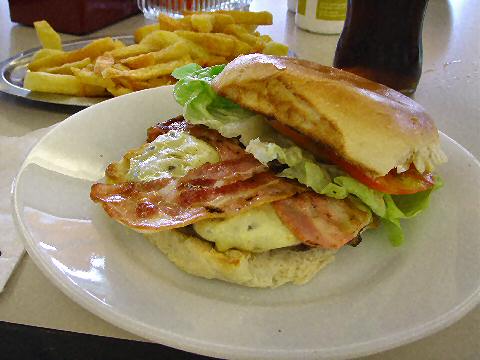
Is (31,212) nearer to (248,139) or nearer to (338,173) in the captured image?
(248,139)

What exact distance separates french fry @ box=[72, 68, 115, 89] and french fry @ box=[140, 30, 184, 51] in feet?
0.89

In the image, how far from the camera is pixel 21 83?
1.66m

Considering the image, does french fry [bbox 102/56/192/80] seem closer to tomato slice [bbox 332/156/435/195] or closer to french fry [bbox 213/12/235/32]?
french fry [bbox 213/12/235/32]

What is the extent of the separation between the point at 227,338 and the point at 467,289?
1.32ft

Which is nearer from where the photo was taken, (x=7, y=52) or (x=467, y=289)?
(x=467, y=289)

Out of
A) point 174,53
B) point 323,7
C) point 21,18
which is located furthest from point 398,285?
point 21,18

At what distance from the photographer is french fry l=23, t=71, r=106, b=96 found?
4.88 ft

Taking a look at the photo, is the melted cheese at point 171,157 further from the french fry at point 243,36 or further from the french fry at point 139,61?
the french fry at point 243,36

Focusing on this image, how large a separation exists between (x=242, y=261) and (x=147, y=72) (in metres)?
0.88

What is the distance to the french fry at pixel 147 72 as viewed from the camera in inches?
58.1

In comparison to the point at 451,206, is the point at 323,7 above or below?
above

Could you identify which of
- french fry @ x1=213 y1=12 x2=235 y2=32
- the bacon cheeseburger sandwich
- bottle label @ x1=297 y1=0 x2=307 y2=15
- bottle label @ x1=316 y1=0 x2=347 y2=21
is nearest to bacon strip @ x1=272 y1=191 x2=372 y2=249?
the bacon cheeseburger sandwich

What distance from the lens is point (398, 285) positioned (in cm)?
85

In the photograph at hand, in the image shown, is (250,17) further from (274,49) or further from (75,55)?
(75,55)
